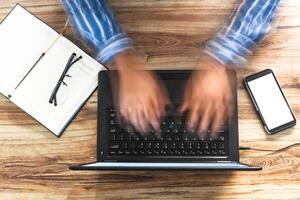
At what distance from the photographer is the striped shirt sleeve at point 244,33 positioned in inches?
44.5

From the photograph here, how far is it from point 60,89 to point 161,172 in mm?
302

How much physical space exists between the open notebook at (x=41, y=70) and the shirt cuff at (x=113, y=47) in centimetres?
3

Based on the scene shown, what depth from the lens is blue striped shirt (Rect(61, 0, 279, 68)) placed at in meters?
1.13

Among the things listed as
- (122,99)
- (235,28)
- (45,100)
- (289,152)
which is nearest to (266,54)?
(235,28)

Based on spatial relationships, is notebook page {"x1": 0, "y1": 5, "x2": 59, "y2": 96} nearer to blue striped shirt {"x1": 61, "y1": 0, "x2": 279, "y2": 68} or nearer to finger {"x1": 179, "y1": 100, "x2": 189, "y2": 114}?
blue striped shirt {"x1": 61, "y1": 0, "x2": 279, "y2": 68}

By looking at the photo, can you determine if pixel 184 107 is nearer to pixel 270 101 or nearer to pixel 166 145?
pixel 166 145

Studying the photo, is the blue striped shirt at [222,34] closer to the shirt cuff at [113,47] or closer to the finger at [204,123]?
the shirt cuff at [113,47]

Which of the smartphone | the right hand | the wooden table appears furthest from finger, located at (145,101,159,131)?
the smartphone

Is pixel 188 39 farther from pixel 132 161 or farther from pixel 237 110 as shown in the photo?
pixel 132 161

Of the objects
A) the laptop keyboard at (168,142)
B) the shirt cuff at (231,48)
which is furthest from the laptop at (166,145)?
the shirt cuff at (231,48)

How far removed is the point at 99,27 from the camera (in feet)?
3.73

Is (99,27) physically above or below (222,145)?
above

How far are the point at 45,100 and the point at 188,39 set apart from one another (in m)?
0.37

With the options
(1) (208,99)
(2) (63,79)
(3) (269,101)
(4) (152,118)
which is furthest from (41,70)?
(3) (269,101)
